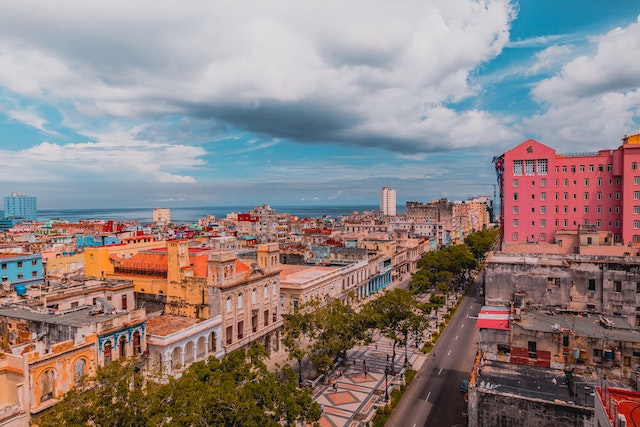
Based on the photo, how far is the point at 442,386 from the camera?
48.6m

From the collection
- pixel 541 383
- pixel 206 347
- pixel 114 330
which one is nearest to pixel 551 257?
pixel 541 383

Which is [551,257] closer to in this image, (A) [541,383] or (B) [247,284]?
(A) [541,383]

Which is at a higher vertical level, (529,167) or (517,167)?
(517,167)

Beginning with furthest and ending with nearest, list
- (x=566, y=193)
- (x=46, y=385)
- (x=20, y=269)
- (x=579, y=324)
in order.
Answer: (x=566, y=193) → (x=20, y=269) → (x=579, y=324) → (x=46, y=385)

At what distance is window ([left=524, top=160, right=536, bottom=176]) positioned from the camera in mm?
79812

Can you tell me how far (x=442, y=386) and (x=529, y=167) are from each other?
163ft

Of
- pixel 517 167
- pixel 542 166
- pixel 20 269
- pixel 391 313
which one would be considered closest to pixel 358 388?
pixel 391 313

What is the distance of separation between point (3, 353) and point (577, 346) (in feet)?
145

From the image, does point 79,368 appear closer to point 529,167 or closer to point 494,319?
point 494,319

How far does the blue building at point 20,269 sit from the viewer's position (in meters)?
65.6

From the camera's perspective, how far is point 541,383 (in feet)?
102

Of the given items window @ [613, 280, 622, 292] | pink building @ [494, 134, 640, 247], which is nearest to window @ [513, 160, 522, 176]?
pink building @ [494, 134, 640, 247]

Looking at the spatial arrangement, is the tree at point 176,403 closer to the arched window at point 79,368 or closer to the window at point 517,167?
the arched window at point 79,368

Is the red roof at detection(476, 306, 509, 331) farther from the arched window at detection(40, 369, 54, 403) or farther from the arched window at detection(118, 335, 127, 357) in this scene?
the arched window at detection(40, 369, 54, 403)
